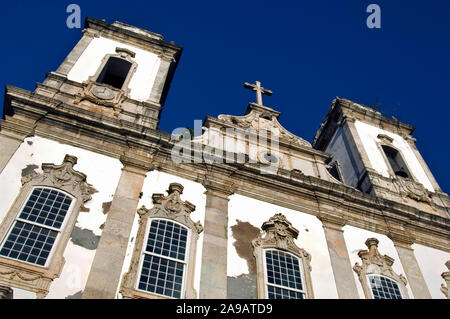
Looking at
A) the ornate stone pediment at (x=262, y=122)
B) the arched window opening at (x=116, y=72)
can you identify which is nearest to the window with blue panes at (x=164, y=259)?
the ornate stone pediment at (x=262, y=122)

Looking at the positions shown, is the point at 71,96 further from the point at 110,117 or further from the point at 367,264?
the point at 367,264

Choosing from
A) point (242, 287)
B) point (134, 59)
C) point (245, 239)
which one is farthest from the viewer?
point (134, 59)

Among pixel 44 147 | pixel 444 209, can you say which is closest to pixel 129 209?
pixel 44 147

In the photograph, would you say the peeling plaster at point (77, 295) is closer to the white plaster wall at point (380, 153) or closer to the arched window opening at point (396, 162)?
the white plaster wall at point (380, 153)

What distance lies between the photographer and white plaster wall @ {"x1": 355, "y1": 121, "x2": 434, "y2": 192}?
1648 cm

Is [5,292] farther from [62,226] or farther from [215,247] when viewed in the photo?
[215,247]

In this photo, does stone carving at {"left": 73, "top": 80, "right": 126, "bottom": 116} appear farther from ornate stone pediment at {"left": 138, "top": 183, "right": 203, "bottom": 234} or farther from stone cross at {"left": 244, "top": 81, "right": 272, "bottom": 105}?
stone cross at {"left": 244, "top": 81, "right": 272, "bottom": 105}

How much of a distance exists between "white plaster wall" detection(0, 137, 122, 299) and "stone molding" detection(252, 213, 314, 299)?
3.67 metres

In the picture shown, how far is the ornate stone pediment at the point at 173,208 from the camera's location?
1029cm

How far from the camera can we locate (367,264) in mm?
11422

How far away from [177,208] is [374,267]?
5.33 meters

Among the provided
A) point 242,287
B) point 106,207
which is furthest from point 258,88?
point 242,287

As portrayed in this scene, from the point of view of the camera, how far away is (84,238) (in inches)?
359

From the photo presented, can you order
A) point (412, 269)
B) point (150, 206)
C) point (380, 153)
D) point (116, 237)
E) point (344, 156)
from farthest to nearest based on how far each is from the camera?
point (344, 156) → point (380, 153) → point (412, 269) → point (150, 206) → point (116, 237)
